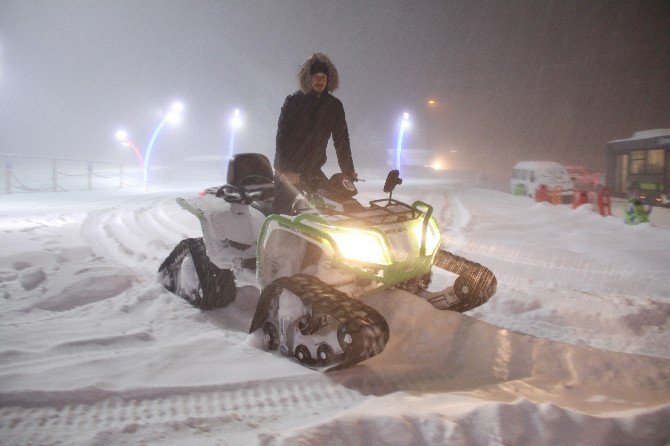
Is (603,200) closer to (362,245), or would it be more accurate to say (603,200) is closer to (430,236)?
(430,236)

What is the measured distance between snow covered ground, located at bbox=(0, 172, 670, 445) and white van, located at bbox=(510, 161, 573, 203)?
1618 centimetres

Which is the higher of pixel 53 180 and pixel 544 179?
pixel 544 179

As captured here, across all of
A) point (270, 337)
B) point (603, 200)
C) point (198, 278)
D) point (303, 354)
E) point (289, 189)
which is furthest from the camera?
point (603, 200)

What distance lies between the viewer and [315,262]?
14.1 ft

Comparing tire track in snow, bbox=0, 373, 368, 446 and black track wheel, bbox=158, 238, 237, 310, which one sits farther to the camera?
black track wheel, bbox=158, 238, 237, 310

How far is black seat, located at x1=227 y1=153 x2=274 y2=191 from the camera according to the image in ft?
18.0

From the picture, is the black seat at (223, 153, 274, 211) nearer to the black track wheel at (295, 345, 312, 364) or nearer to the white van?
the black track wheel at (295, 345, 312, 364)

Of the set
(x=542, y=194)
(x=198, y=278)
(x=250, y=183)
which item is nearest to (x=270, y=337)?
(x=198, y=278)

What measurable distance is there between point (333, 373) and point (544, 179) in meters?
21.4

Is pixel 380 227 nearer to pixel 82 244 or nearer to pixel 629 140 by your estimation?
pixel 82 244

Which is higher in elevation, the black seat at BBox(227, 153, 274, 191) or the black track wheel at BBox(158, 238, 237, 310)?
the black seat at BBox(227, 153, 274, 191)

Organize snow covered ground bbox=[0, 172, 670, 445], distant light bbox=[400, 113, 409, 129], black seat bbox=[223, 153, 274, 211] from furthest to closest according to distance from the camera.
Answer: distant light bbox=[400, 113, 409, 129], black seat bbox=[223, 153, 274, 211], snow covered ground bbox=[0, 172, 670, 445]

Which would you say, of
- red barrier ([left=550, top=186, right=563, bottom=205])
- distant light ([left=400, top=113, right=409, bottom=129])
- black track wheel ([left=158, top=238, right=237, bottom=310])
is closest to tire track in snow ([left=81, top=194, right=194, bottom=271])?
black track wheel ([left=158, top=238, right=237, bottom=310])

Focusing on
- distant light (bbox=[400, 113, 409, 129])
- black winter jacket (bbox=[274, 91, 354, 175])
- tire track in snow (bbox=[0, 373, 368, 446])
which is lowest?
tire track in snow (bbox=[0, 373, 368, 446])
